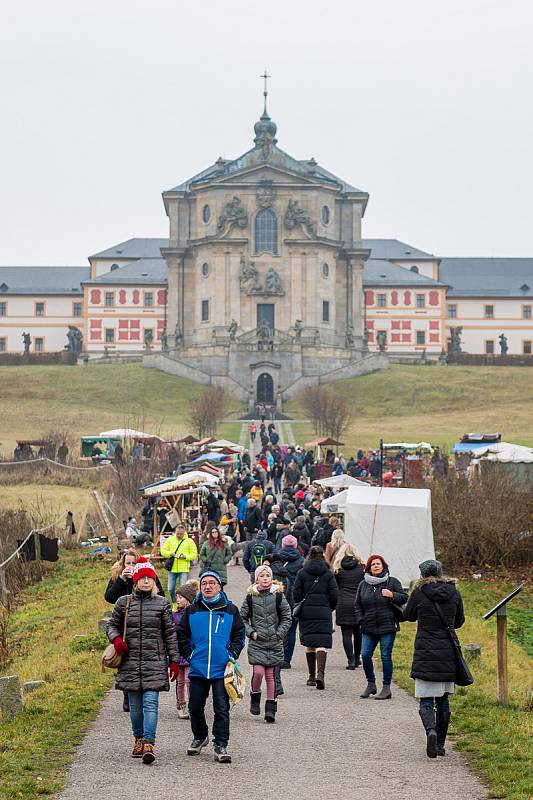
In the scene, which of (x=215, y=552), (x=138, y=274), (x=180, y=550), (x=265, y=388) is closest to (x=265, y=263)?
(x=265, y=388)

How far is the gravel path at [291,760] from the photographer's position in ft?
35.3

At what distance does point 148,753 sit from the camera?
11.6m

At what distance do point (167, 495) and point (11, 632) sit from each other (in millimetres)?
9617

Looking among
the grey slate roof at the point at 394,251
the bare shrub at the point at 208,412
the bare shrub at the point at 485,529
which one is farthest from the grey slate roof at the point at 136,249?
the bare shrub at the point at 485,529

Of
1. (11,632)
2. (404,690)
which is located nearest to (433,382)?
(11,632)

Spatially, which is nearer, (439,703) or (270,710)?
(439,703)

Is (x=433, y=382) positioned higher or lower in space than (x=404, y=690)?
higher

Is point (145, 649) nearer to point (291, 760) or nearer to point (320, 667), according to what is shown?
point (291, 760)

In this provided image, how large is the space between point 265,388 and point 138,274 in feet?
103

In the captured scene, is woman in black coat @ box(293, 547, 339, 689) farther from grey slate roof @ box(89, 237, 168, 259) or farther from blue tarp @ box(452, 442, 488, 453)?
grey slate roof @ box(89, 237, 168, 259)

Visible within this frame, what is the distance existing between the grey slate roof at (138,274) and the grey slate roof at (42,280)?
5998mm

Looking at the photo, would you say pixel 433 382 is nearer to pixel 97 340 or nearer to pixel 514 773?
pixel 97 340

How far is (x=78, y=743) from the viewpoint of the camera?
41.0ft

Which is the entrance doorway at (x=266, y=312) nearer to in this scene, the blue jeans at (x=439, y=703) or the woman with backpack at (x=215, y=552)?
the woman with backpack at (x=215, y=552)
